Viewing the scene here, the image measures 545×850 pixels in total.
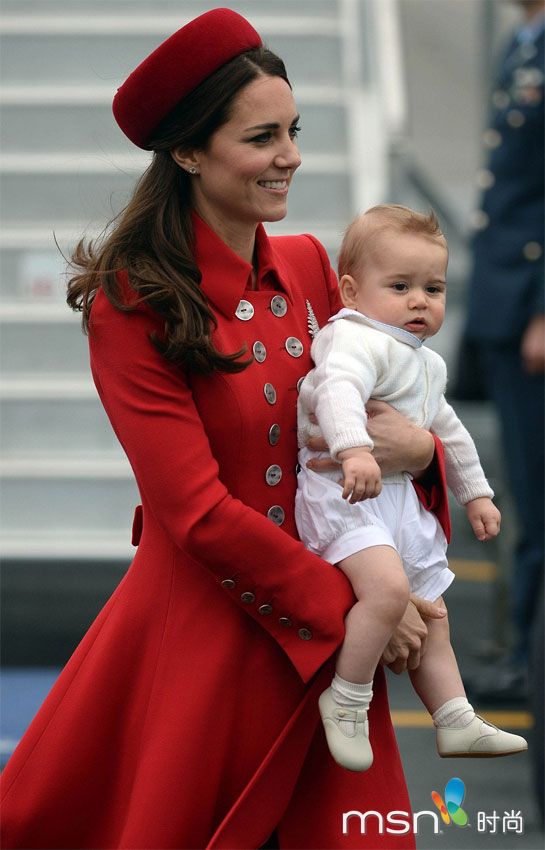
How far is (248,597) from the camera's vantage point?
7.74ft

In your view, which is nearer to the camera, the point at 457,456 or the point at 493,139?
the point at 457,456

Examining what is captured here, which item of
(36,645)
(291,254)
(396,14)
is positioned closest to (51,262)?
(36,645)

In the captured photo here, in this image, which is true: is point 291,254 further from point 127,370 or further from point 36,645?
point 36,645

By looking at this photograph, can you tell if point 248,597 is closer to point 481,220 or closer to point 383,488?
point 383,488

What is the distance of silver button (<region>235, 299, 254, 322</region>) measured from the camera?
8.05ft

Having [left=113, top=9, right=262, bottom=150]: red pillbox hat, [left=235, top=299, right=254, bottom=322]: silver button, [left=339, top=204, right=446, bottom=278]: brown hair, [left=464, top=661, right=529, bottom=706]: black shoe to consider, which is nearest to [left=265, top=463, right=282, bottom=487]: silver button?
[left=235, top=299, right=254, bottom=322]: silver button

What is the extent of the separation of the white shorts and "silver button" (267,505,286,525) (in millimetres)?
25

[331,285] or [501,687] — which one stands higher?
[331,285]

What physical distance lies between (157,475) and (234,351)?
0.77 feet

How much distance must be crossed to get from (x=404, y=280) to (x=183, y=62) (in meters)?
0.48

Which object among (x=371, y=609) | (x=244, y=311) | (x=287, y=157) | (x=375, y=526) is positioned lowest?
(x=371, y=609)

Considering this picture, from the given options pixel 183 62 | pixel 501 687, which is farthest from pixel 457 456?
pixel 501 687

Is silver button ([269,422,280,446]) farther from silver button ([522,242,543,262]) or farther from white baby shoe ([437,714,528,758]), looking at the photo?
silver button ([522,242,543,262])

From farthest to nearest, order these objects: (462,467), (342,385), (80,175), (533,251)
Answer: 1. (80,175)
2. (533,251)
3. (462,467)
4. (342,385)
